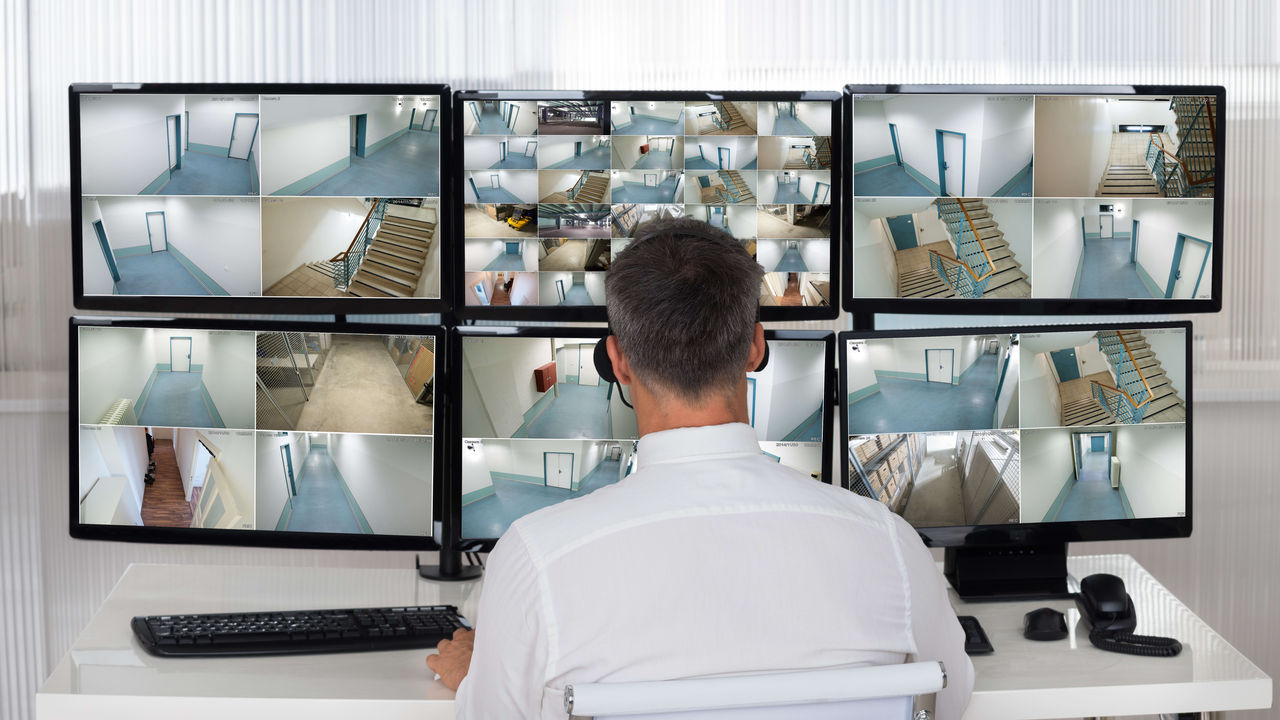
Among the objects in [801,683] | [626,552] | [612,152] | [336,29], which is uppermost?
[336,29]

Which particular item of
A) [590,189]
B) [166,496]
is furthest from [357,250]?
[166,496]

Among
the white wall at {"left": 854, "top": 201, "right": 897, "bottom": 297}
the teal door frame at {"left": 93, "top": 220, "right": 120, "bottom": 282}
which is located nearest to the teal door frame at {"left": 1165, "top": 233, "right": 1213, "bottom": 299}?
the white wall at {"left": 854, "top": 201, "right": 897, "bottom": 297}

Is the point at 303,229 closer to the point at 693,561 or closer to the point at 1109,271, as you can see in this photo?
the point at 693,561

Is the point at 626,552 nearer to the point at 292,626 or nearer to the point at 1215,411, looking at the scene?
the point at 292,626

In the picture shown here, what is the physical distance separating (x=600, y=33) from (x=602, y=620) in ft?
5.14

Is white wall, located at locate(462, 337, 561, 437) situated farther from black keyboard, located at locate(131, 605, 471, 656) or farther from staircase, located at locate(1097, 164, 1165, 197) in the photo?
staircase, located at locate(1097, 164, 1165, 197)

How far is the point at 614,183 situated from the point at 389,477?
64cm

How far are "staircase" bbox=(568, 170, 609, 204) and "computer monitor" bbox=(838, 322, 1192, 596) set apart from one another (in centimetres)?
49

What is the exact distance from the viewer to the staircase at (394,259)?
69.4 inches

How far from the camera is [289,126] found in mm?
1734

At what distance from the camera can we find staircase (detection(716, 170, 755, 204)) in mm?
1774

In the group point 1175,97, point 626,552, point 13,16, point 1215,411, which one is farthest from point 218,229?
point 1215,411

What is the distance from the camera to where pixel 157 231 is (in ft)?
5.79

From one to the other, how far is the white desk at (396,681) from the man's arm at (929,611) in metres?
0.28
